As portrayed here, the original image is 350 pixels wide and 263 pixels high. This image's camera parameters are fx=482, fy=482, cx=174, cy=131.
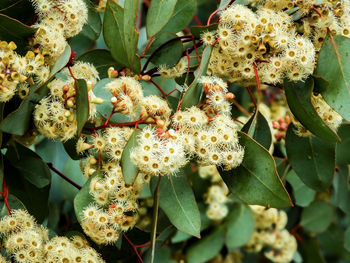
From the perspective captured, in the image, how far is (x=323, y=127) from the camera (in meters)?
1.70

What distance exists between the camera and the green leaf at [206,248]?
2604 millimetres

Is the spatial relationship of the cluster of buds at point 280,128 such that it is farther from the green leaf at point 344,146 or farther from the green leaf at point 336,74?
the green leaf at point 336,74

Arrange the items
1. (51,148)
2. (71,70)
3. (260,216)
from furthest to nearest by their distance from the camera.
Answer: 1. (260,216)
2. (51,148)
3. (71,70)

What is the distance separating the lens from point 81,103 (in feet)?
5.07

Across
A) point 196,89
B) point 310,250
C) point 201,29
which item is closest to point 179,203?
point 196,89

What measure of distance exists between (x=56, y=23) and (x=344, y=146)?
4.65 ft

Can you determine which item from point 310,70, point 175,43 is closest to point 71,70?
point 175,43

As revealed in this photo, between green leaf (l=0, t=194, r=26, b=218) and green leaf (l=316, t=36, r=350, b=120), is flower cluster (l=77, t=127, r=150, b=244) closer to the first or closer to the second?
green leaf (l=0, t=194, r=26, b=218)

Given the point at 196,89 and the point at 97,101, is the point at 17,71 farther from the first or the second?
the point at 196,89

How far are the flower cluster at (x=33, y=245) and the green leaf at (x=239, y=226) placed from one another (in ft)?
3.94

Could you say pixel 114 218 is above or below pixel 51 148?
above

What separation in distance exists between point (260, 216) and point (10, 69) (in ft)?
6.21

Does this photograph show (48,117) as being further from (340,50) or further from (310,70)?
(340,50)

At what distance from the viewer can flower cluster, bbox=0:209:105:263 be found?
1.53 m
